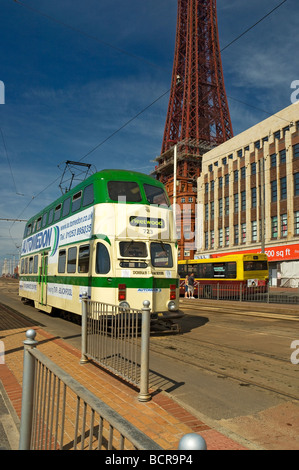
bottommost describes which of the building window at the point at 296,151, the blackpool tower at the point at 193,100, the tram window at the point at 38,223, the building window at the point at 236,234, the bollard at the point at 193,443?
the bollard at the point at 193,443

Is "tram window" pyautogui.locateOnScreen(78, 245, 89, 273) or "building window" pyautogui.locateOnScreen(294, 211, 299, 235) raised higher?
"building window" pyautogui.locateOnScreen(294, 211, 299, 235)

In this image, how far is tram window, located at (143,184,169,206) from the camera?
10648 millimetres

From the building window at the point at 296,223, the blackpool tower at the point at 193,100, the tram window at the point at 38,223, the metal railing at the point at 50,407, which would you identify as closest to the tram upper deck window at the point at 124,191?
the metal railing at the point at 50,407

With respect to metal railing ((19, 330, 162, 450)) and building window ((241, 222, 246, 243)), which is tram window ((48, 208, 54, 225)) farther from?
building window ((241, 222, 246, 243))

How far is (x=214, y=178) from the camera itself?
51.8 m

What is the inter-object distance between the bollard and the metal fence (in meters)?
19.9

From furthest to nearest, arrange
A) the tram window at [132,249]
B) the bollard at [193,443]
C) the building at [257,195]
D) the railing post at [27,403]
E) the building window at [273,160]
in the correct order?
the building window at [273,160] → the building at [257,195] → the tram window at [132,249] → the railing post at [27,403] → the bollard at [193,443]

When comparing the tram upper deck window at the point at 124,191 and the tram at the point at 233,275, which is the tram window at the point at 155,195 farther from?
the tram at the point at 233,275

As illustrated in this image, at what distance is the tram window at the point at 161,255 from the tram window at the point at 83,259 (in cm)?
190

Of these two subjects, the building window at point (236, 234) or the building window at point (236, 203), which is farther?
the building window at point (236, 203)

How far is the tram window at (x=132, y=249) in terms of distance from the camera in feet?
32.1

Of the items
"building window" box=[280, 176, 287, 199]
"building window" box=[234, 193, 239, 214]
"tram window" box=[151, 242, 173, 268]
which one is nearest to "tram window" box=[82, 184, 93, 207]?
"tram window" box=[151, 242, 173, 268]

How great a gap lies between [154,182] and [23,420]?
905cm

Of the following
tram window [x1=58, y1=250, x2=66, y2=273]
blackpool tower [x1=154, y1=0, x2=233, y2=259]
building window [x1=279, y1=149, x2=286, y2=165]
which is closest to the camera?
tram window [x1=58, y1=250, x2=66, y2=273]
